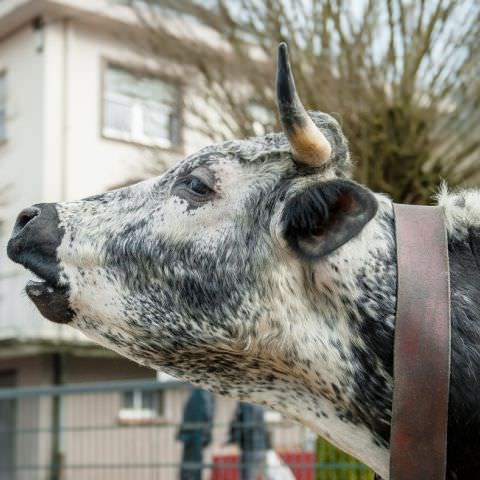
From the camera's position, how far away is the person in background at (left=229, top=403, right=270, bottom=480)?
629cm

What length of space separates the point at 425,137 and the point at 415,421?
19.5 feet

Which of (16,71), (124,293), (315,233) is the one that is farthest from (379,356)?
(16,71)

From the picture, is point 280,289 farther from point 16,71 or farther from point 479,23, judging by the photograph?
point 16,71

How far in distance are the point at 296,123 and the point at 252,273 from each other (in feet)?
1.27

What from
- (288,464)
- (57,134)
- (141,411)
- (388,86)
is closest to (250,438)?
(288,464)

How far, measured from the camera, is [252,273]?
2357 millimetres

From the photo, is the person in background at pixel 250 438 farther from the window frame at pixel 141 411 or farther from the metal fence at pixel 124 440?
the window frame at pixel 141 411

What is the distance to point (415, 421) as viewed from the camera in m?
2.14

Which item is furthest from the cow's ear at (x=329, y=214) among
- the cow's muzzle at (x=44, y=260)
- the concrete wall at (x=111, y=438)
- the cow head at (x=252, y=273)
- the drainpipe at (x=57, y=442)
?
the drainpipe at (x=57, y=442)

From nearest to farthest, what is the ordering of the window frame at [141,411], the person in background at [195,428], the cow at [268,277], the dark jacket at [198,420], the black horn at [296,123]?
the black horn at [296,123] < the cow at [268,277] < the person in background at [195,428] < the dark jacket at [198,420] < the window frame at [141,411]

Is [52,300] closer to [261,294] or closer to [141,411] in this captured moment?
[261,294]

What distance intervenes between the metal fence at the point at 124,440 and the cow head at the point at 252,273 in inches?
150

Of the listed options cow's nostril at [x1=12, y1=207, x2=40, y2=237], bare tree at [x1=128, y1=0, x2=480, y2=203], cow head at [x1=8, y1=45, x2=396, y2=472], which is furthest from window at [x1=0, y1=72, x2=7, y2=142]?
cow head at [x1=8, y1=45, x2=396, y2=472]

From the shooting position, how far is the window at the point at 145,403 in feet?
22.6
